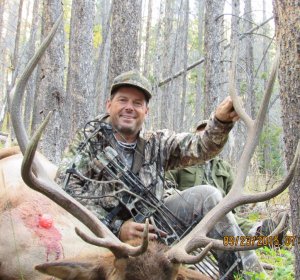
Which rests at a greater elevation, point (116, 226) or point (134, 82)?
point (134, 82)

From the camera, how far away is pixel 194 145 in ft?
15.9

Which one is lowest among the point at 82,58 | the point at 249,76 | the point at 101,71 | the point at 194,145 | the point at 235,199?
the point at 235,199

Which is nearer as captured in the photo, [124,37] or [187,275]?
[187,275]

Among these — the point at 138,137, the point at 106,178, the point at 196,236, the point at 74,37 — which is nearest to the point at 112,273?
the point at 196,236

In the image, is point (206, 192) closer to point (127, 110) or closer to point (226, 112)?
point (226, 112)

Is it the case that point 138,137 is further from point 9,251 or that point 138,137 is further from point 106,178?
point 9,251

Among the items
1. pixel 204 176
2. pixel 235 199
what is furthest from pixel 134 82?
pixel 204 176

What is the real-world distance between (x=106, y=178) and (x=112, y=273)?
1.53m

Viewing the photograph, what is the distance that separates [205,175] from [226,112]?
10.2ft

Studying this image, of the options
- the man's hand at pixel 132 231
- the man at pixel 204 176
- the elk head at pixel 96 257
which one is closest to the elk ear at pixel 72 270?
the elk head at pixel 96 257

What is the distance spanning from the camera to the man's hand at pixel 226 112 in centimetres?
406

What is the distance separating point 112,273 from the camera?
10.5 feet

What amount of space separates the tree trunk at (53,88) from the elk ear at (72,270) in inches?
225

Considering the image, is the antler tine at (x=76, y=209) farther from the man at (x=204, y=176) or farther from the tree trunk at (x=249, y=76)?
the tree trunk at (x=249, y=76)
